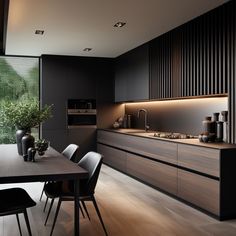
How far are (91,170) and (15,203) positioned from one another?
2.54 ft

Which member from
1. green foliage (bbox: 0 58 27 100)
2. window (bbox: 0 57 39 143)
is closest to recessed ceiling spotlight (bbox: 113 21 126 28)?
window (bbox: 0 57 39 143)

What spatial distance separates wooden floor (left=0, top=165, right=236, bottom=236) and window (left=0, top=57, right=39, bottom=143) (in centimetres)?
290

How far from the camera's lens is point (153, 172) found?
5016mm

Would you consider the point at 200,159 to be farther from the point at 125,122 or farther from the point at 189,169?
the point at 125,122

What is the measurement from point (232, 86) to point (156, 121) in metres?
2.78

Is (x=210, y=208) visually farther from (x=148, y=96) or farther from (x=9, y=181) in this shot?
(x=148, y=96)

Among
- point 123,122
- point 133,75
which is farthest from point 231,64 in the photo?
point 123,122

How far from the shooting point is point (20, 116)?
370cm

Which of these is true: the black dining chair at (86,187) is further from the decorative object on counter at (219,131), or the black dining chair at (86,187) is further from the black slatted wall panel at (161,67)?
the black slatted wall panel at (161,67)

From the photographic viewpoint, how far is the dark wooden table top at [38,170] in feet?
8.24

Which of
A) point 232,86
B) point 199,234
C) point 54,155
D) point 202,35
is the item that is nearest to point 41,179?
point 54,155

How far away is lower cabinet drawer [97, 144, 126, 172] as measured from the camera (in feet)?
20.6

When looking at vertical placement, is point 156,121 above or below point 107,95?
below

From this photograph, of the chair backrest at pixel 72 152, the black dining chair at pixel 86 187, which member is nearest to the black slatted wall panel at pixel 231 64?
the black dining chair at pixel 86 187
